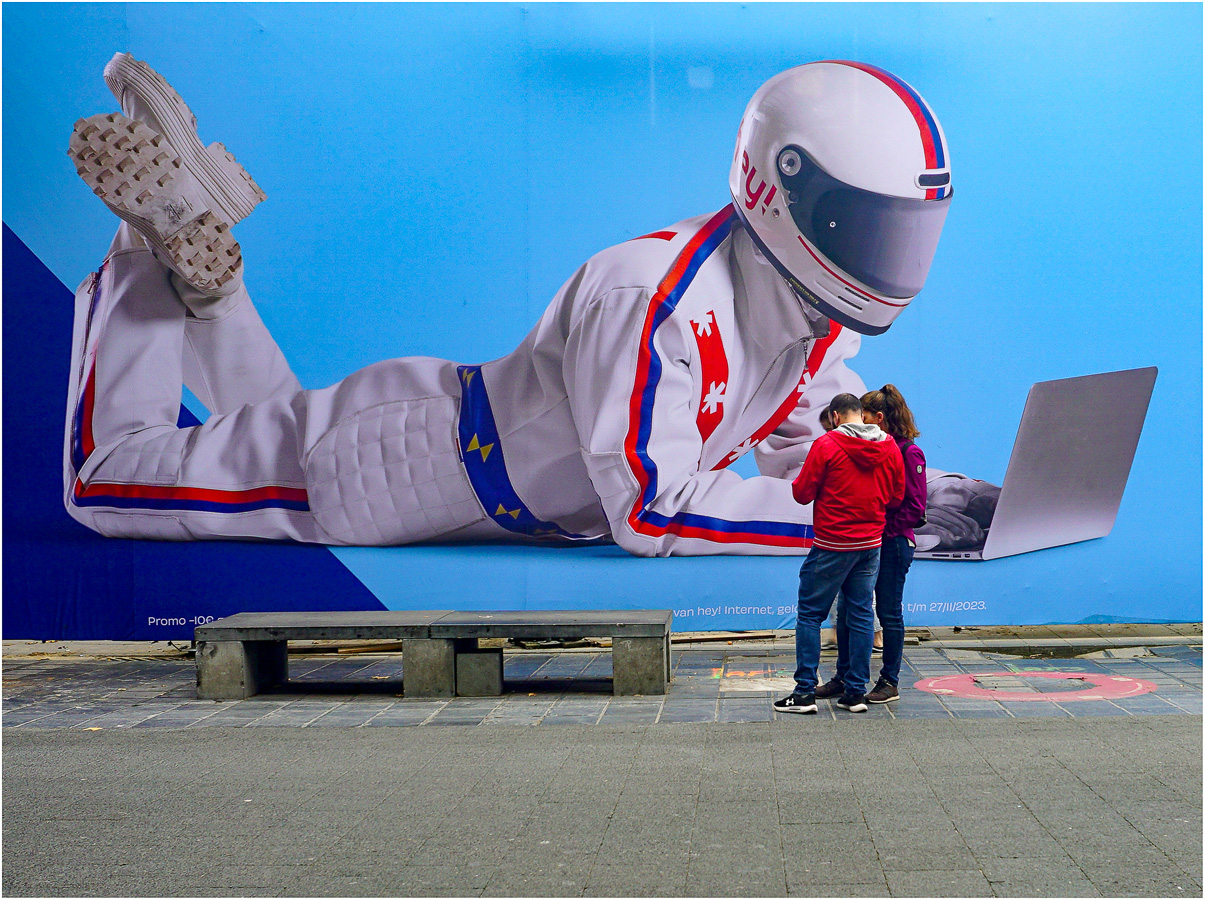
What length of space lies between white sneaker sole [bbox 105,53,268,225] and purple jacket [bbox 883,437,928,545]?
4.68m

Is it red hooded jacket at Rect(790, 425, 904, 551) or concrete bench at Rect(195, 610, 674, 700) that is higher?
red hooded jacket at Rect(790, 425, 904, 551)

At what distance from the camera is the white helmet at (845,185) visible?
6848 millimetres

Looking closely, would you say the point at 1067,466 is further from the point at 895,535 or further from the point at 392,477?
the point at 392,477

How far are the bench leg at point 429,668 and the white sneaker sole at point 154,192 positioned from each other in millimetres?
3200

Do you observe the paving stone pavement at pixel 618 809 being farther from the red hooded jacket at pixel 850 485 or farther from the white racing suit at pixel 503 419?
the white racing suit at pixel 503 419

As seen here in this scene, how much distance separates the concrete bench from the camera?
5.78m

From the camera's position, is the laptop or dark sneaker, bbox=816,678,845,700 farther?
the laptop

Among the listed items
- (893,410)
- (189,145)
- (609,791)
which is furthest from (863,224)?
(189,145)

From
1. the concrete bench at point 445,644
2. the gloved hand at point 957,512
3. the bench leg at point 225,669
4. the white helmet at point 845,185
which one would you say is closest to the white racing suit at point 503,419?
the white helmet at point 845,185

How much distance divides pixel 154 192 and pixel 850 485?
5157 millimetres

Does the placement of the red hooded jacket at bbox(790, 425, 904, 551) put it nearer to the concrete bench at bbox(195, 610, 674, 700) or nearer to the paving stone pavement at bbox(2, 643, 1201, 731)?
the paving stone pavement at bbox(2, 643, 1201, 731)

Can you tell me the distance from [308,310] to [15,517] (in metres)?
2.48

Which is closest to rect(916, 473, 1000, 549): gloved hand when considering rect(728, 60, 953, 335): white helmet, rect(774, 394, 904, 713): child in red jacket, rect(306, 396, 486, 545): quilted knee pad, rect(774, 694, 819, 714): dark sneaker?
rect(728, 60, 953, 335): white helmet

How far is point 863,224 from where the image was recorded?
22.6ft
